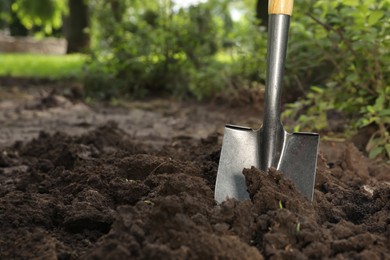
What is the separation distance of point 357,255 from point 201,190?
727mm

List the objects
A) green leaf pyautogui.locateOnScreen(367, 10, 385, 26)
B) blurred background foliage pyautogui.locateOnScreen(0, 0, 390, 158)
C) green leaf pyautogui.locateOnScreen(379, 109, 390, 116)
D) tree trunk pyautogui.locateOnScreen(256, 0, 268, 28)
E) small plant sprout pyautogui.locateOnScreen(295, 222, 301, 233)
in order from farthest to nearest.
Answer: tree trunk pyautogui.locateOnScreen(256, 0, 268, 28) → blurred background foliage pyautogui.locateOnScreen(0, 0, 390, 158) → green leaf pyautogui.locateOnScreen(379, 109, 390, 116) → green leaf pyautogui.locateOnScreen(367, 10, 385, 26) → small plant sprout pyautogui.locateOnScreen(295, 222, 301, 233)

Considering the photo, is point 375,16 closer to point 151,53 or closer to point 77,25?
A: point 151,53

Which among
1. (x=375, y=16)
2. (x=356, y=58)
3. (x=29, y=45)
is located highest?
(x=375, y=16)

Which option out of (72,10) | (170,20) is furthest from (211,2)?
(72,10)

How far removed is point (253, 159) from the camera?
2.65 m

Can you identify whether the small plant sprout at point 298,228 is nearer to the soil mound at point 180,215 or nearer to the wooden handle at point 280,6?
the soil mound at point 180,215

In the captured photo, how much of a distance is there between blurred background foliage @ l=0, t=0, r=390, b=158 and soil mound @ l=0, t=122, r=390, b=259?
116 centimetres

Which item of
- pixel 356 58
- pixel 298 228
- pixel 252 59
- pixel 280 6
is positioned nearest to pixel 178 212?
pixel 298 228

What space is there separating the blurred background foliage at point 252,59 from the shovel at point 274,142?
123 cm

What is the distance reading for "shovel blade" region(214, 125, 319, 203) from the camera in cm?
253

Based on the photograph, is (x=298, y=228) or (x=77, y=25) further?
(x=77, y=25)

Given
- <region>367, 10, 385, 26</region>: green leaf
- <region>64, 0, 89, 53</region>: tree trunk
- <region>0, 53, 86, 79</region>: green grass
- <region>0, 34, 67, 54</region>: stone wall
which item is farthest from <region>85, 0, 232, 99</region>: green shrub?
<region>0, 34, 67, 54</region>: stone wall

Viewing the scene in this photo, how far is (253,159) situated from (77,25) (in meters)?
14.9

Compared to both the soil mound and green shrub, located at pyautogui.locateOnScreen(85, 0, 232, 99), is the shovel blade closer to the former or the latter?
the soil mound
